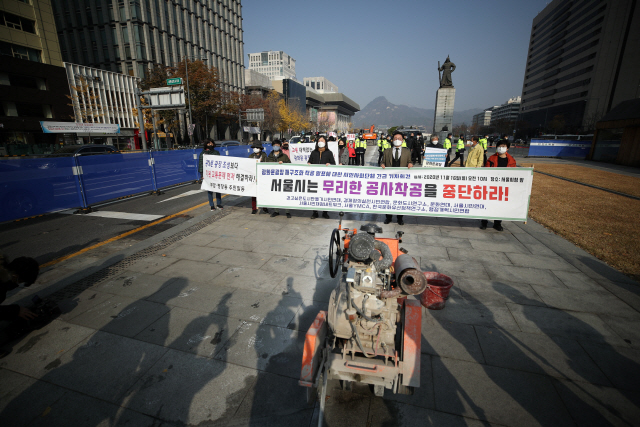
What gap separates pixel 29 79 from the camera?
98.0 ft

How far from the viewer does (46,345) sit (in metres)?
3.58

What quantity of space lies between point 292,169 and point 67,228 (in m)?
6.45

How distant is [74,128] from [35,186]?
2823cm

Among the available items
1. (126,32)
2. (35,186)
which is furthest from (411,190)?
(126,32)

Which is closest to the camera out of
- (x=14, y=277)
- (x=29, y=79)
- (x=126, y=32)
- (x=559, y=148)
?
(x=14, y=277)

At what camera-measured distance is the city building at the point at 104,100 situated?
3378 cm

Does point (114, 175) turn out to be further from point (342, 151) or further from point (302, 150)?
point (342, 151)

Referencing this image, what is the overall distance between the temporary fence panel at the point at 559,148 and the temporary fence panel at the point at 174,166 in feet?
116

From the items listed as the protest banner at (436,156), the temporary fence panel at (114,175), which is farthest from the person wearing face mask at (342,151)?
the temporary fence panel at (114,175)

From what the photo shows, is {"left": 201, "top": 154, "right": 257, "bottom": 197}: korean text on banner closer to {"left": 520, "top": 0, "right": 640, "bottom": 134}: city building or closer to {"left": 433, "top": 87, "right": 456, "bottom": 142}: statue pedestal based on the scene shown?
{"left": 433, "top": 87, "right": 456, "bottom": 142}: statue pedestal

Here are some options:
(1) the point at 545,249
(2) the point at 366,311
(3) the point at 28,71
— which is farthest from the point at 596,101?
(3) the point at 28,71

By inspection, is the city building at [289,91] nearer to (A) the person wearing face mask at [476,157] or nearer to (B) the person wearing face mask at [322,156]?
(B) the person wearing face mask at [322,156]

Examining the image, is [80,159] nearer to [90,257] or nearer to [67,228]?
[67,228]

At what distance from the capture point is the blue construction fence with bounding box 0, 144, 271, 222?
26.3 ft
